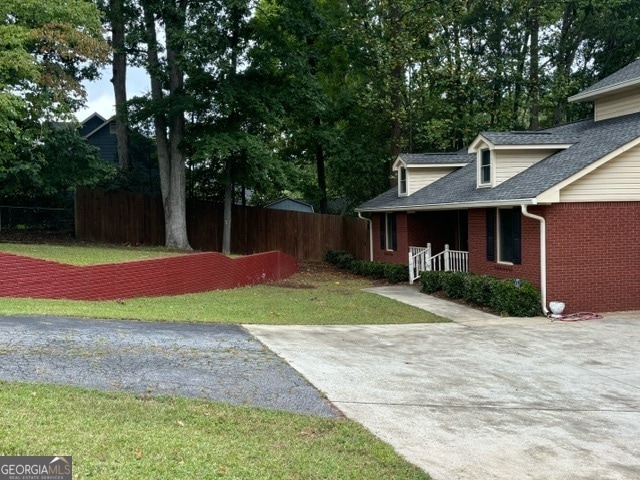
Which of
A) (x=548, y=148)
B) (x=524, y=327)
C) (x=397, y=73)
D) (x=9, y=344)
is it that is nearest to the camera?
(x=9, y=344)

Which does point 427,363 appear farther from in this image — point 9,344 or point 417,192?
point 417,192

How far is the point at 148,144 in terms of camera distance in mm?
32938

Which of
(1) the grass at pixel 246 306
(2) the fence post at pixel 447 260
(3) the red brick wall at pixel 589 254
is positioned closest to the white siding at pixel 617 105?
(3) the red brick wall at pixel 589 254

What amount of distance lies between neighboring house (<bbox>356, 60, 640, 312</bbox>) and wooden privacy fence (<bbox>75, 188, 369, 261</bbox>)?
970 cm

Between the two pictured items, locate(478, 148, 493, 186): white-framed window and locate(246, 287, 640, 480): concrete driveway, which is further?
locate(478, 148, 493, 186): white-framed window

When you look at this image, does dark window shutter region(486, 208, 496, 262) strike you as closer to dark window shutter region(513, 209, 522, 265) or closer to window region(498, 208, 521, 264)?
window region(498, 208, 521, 264)

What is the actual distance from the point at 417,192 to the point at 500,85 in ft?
36.5

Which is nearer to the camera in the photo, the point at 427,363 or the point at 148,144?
the point at 427,363

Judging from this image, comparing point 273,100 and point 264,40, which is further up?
point 264,40

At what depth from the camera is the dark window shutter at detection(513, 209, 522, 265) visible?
16.0 metres

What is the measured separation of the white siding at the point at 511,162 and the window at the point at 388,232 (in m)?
7.15

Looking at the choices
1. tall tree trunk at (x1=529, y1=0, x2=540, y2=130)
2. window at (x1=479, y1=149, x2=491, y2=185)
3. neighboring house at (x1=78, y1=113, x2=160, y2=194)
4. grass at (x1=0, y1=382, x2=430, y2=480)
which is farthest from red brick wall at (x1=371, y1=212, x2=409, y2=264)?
grass at (x1=0, y1=382, x2=430, y2=480)

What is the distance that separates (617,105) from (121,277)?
1526 centimetres

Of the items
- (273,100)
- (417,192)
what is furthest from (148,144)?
(417,192)
